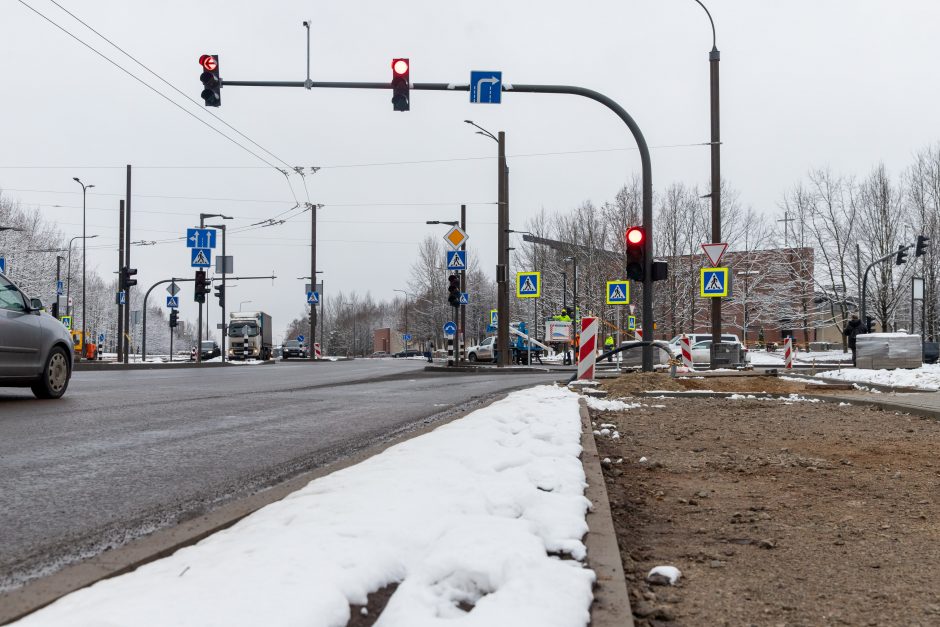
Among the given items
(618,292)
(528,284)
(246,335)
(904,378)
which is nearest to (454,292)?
(528,284)

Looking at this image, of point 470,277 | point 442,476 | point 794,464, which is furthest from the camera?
point 470,277

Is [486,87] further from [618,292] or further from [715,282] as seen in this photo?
[618,292]

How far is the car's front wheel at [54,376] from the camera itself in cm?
1009

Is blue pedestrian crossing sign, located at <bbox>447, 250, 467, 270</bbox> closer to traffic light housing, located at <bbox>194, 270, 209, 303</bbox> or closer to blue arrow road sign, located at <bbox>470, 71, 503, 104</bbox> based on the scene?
blue arrow road sign, located at <bbox>470, 71, 503, 104</bbox>

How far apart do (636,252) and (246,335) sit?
4438 cm

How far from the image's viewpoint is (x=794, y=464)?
571cm

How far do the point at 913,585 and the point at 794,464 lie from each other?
2856mm

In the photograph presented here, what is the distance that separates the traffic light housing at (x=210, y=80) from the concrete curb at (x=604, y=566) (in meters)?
12.9

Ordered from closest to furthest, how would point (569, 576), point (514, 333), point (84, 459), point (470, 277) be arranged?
point (569, 576)
point (84, 459)
point (514, 333)
point (470, 277)

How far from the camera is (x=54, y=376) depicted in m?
10.3

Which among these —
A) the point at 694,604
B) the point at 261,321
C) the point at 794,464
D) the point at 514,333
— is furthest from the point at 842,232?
the point at 694,604

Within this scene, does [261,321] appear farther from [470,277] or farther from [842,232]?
[842,232]

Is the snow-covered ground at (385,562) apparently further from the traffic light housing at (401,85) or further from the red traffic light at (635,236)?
the traffic light housing at (401,85)

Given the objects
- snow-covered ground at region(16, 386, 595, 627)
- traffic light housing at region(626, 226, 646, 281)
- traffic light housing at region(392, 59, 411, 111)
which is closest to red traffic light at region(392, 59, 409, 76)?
traffic light housing at region(392, 59, 411, 111)
